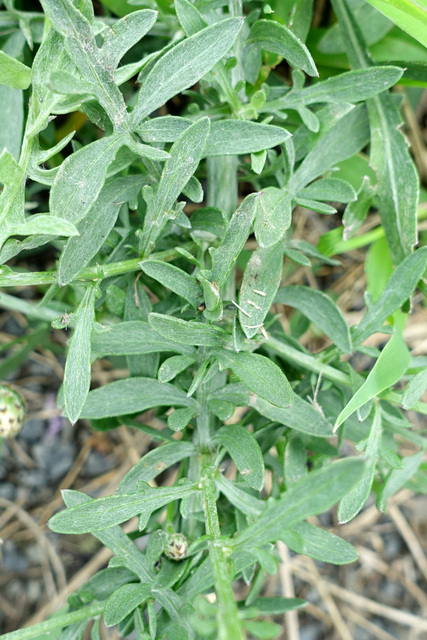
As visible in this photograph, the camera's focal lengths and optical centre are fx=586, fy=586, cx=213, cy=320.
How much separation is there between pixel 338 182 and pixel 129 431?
1176mm

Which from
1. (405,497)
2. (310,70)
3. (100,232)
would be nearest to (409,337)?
(405,497)

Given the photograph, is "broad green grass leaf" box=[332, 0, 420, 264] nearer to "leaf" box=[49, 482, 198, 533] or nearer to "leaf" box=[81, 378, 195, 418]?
"leaf" box=[81, 378, 195, 418]

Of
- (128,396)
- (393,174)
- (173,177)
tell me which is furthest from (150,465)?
(393,174)

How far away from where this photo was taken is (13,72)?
78 cm

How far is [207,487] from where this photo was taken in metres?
0.90

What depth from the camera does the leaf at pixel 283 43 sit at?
2.97ft

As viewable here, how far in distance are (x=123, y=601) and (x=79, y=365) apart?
0.39 meters

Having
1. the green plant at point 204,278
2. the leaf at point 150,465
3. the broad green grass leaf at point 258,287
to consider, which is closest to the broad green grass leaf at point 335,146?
the green plant at point 204,278

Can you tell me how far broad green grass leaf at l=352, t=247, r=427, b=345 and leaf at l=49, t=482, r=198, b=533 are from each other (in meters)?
0.46

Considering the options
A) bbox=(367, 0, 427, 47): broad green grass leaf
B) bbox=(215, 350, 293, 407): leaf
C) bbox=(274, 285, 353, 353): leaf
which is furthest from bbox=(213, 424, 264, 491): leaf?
bbox=(367, 0, 427, 47): broad green grass leaf

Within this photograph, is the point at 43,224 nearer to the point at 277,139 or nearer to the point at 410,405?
the point at 277,139

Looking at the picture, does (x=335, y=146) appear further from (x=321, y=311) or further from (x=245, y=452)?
(x=245, y=452)

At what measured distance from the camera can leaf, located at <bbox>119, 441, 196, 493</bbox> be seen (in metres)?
0.99

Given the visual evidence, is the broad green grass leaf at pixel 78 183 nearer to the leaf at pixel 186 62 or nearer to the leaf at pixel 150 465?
the leaf at pixel 186 62
